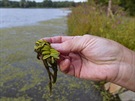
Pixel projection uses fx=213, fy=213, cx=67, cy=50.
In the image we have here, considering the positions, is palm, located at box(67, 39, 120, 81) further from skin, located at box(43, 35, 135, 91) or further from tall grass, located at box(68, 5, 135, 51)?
tall grass, located at box(68, 5, 135, 51)

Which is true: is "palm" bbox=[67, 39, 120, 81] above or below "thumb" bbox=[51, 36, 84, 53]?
below

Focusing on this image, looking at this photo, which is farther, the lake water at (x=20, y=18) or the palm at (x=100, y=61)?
the lake water at (x=20, y=18)

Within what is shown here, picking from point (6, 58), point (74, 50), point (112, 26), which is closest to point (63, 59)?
point (74, 50)

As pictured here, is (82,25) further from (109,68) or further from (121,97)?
(109,68)

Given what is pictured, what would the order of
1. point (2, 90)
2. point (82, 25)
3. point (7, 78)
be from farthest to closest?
point (82, 25)
point (7, 78)
point (2, 90)

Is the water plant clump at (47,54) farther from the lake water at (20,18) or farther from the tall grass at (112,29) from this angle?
the lake water at (20,18)

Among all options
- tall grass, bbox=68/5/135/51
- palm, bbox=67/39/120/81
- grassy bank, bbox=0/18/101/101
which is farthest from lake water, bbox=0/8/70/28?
palm, bbox=67/39/120/81

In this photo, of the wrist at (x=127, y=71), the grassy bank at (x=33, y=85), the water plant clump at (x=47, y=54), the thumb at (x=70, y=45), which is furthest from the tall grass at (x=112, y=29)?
the water plant clump at (x=47, y=54)

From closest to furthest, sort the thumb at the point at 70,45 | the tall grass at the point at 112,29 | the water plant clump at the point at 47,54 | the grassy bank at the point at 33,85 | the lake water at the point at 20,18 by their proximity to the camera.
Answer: the water plant clump at the point at 47,54, the thumb at the point at 70,45, the grassy bank at the point at 33,85, the tall grass at the point at 112,29, the lake water at the point at 20,18

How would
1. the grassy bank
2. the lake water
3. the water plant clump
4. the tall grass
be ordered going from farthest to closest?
the lake water → the tall grass → the grassy bank → the water plant clump
